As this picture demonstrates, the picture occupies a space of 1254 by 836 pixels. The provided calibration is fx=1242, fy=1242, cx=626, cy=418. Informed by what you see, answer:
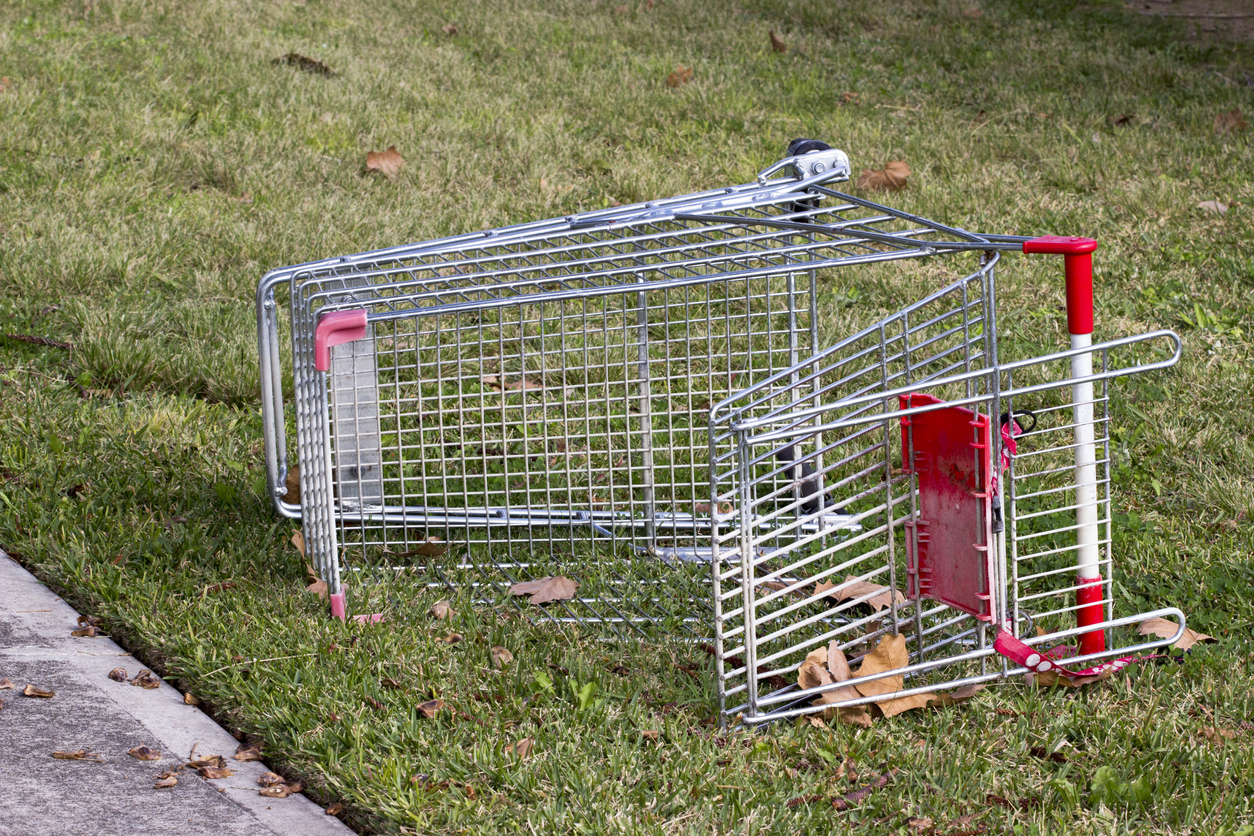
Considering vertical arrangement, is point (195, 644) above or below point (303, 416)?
below

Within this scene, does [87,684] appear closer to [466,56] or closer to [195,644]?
[195,644]

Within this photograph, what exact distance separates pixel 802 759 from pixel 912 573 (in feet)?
1.64

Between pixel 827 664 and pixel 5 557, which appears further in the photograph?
pixel 5 557

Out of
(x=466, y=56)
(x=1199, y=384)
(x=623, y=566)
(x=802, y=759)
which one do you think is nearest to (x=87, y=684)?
(x=623, y=566)

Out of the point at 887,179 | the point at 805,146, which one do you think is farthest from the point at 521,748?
the point at 887,179

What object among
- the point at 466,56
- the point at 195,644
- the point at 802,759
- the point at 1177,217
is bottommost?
the point at 802,759

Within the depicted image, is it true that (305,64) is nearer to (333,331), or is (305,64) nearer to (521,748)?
(333,331)

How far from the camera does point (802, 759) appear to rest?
249 cm

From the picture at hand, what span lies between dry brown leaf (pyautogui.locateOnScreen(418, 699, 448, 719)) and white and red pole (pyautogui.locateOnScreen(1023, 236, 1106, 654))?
1366 mm

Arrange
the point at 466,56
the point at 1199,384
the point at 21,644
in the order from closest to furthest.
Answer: the point at 21,644 → the point at 1199,384 → the point at 466,56

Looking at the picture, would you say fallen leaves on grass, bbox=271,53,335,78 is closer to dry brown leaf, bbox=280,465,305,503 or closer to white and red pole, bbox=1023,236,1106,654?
dry brown leaf, bbox=280,465,305,503

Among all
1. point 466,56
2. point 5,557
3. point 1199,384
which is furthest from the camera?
point 466,56

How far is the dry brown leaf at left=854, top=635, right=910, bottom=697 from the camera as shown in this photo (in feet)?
8.76

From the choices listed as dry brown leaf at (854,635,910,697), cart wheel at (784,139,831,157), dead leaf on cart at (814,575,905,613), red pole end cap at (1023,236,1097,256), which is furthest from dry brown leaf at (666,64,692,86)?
dry brown leaf at (854,635,910,697)
